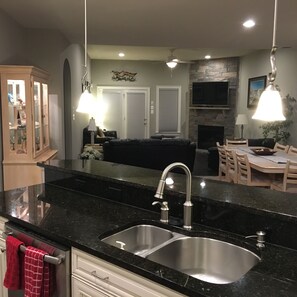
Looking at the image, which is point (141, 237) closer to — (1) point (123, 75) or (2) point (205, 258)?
(2) point (205, 258)

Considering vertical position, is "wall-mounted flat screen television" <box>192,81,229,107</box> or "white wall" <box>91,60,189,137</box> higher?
"white wall" <box>91,60,189,137</box>

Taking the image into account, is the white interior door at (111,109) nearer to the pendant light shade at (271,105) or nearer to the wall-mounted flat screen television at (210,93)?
the wall-mounted flat screen television at (210,93)

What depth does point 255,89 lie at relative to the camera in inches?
344

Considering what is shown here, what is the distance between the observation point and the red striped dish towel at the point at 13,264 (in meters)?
1.87

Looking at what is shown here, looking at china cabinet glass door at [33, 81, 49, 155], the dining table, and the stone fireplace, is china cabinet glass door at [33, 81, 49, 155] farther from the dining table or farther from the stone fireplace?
the stone fireplace

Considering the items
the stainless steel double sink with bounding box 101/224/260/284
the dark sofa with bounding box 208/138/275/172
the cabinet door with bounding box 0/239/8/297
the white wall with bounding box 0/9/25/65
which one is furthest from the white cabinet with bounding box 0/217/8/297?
the dark sofa with bounding box 208/138/275/172

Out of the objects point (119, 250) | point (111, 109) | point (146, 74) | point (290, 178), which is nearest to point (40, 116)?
point (290, 178)

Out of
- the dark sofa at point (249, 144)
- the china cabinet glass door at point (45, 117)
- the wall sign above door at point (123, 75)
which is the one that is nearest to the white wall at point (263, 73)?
the dark sofa at point (249, 144)

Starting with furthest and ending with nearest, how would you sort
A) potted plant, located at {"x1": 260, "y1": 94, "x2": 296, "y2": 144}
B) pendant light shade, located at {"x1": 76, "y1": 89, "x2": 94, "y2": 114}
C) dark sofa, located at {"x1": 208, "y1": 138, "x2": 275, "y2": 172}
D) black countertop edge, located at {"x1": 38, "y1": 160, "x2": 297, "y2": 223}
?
potted plant, located at {"x1": 260, "y1": 94, "x2": 296, "y2": 144}, dark sofa, located at {"x1": 208, "y1": 138, "x2": 275, "y2": 172}, pendant light shade, located at {"x1": 76, "y1": 89, "x2": 94, "y2": 114}, black countertop edge, located at {"x1": 38, "y1": 160, "x2": 297, "y2": 223}

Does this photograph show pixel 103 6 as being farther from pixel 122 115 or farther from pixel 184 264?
pixel 122 115

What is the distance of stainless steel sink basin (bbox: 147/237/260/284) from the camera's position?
1.65 meters

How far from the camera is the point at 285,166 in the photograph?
4.18m

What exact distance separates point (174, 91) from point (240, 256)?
982cm

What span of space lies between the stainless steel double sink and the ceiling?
9.30 feet
